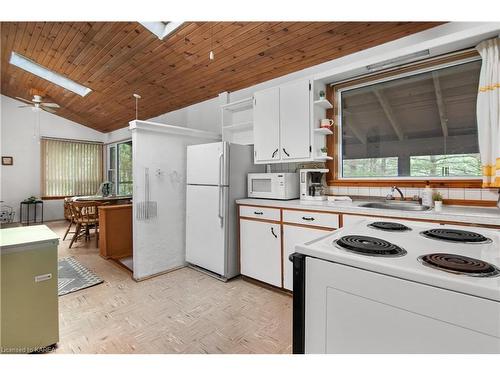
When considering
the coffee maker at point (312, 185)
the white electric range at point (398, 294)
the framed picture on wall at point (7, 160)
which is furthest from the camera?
the framed picture on wall at point (7, 160)

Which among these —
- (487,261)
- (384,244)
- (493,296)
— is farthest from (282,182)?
(493,296)

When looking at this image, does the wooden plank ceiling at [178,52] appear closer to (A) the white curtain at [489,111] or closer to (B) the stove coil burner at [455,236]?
(A) the white curtain at [489,111]

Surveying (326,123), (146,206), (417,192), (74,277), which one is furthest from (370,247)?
(74,277)

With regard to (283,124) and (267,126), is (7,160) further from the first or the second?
(283,124)

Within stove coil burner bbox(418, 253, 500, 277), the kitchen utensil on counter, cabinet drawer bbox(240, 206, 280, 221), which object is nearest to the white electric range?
stove coil burner bbox(418, 253, 500, 277)

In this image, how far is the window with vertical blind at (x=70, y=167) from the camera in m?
6.69

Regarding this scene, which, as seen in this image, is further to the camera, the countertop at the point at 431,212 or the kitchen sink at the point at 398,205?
the kitchen sink at the point at 398,205

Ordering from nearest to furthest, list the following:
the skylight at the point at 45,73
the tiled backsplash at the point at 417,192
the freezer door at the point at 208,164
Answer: the tiled backsplash at the point at 417,192
the freezer door at the point at 208,164
the skylight at the point at 45,73

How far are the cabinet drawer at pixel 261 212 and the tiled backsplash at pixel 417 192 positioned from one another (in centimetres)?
76

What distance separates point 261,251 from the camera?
271 cm

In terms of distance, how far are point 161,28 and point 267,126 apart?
164 cm

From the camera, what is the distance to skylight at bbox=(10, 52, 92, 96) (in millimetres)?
4477

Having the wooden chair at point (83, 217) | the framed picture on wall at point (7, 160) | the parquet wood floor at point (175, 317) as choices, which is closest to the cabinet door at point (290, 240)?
the parquet wood floor at point (175, 317)
